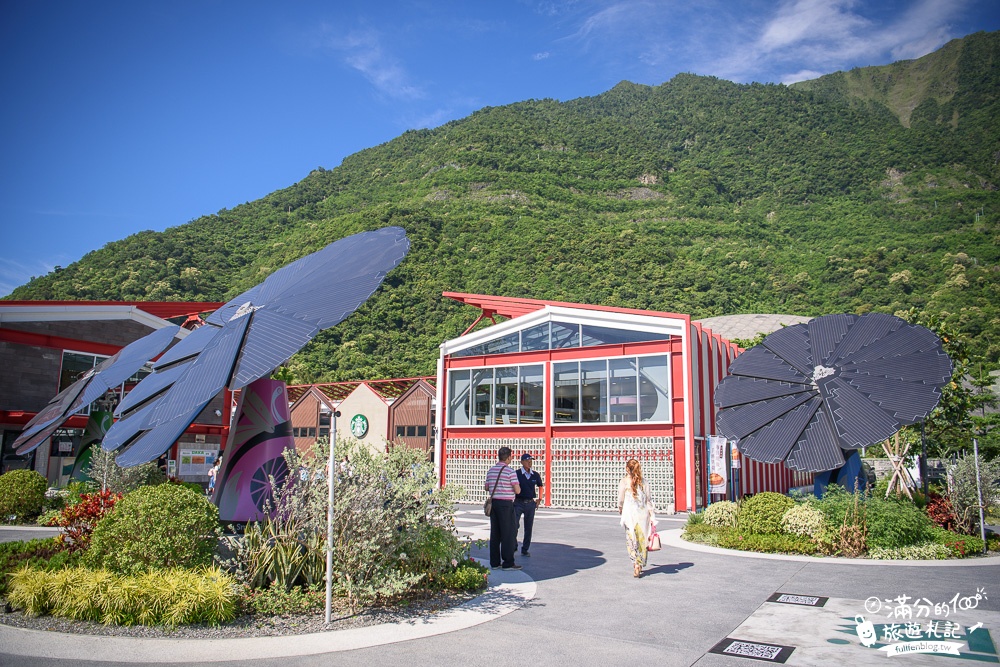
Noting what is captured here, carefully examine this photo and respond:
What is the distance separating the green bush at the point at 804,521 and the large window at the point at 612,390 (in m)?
11.0

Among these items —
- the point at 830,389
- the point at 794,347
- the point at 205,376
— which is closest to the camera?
the point at 205,376

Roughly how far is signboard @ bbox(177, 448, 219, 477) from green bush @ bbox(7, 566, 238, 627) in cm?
3036

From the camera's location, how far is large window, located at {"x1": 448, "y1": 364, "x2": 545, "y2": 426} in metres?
27.6

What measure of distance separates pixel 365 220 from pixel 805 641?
9385cm

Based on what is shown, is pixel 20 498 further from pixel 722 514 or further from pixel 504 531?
pixel 722 514

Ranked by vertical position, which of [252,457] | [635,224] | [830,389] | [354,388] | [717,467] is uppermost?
[635,224]

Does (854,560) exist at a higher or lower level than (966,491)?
lower

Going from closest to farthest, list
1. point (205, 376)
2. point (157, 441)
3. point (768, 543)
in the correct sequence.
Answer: point (157, 441) → point (205, 376) → point (768, 543)

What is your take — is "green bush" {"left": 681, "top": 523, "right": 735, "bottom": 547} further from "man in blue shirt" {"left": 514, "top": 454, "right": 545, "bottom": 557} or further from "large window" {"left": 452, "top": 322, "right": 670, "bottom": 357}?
"large window" {"left": 452, "top": 322, "right": 670, "bottom": 357}

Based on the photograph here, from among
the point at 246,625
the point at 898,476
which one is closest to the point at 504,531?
the point at 246,625

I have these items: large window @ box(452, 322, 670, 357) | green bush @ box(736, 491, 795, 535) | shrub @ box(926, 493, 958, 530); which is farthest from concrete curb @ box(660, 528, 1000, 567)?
large window @ box(452, 322, 670, 357)

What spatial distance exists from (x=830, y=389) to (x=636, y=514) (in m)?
6.17

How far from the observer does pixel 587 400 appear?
2614 centimetres

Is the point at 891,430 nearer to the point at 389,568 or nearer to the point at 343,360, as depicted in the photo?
the point at 389,568
